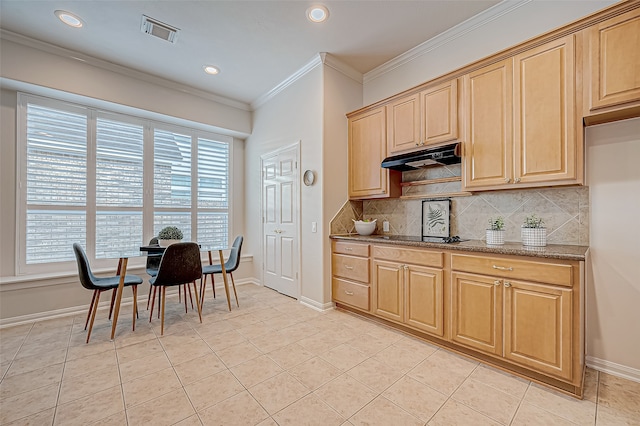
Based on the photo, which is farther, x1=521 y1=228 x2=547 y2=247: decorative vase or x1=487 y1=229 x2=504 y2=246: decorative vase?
x1=487 y1=229 x2=504 y2=246: decorative vase

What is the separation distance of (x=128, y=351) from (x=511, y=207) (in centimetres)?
380

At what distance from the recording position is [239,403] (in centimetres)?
176

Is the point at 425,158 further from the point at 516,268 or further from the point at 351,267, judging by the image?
the point at 351,267

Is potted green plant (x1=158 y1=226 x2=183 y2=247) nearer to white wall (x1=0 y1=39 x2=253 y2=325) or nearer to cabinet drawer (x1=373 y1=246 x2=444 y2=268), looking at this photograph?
white wall (x1=0 y1=39 x2=253 y2=325)

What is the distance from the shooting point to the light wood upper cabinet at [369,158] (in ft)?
10.8

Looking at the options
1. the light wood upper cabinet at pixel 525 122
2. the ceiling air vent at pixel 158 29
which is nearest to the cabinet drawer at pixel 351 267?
the light wood upper cabinet at pixel 525 122

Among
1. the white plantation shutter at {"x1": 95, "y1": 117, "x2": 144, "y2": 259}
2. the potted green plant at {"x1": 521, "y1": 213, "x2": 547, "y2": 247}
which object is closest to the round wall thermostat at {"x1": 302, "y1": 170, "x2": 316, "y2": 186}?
the potted green plant at {"x1": 521, "y1": 213, "x2": 547, "y2": 247}

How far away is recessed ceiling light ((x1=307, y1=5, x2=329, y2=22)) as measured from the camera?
262cm

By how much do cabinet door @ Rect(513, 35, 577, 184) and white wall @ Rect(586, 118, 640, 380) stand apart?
0.37m

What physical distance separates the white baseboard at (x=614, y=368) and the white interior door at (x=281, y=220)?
300cm

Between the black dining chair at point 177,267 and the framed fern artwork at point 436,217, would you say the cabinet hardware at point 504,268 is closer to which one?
the framed fern artwork at point 436,217

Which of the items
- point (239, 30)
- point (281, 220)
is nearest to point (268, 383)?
point (281, 220)

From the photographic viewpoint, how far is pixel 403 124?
3.06 meters

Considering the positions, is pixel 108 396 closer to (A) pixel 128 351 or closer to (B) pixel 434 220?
(A) pixel 128 351
